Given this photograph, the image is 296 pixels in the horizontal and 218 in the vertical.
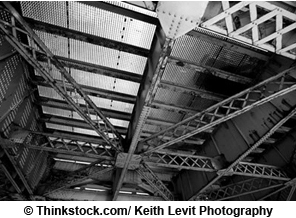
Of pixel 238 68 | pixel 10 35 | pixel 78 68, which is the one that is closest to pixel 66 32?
pixel 78 68

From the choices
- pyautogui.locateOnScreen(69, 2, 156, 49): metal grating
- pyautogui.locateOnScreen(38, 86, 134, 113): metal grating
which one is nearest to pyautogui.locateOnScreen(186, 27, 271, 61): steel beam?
pyautogui.locateOnScreen(69, 2, 156, 49): metal grating

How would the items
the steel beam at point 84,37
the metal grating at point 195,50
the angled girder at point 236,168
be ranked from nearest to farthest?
1. the steel beam at point 84,37
2. the metal grating at point 195,50
3. the angled girder at point 236,168

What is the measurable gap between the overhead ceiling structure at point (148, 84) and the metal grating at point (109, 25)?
0.03 m

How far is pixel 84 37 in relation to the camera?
4961mm

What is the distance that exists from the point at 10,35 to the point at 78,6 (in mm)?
1750

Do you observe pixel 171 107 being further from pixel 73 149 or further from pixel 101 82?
pixel 73 149

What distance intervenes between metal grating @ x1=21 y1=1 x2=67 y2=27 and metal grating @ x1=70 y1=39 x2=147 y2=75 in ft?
2.10

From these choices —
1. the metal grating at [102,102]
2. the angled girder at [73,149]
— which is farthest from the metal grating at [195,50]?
the angled girder at [73,149]

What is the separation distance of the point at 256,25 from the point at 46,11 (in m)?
5.02

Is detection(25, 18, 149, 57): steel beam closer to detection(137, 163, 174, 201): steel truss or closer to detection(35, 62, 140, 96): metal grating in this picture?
detection(35, 62, 140, 96): metal grating

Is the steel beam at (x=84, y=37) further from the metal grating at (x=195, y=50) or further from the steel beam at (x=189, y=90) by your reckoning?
the steel beam at (x=189, y=90)

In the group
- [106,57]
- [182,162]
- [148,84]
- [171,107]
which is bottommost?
[182,162]

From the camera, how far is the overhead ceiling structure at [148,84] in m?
3.50

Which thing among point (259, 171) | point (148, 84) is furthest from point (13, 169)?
point (259, 171)
